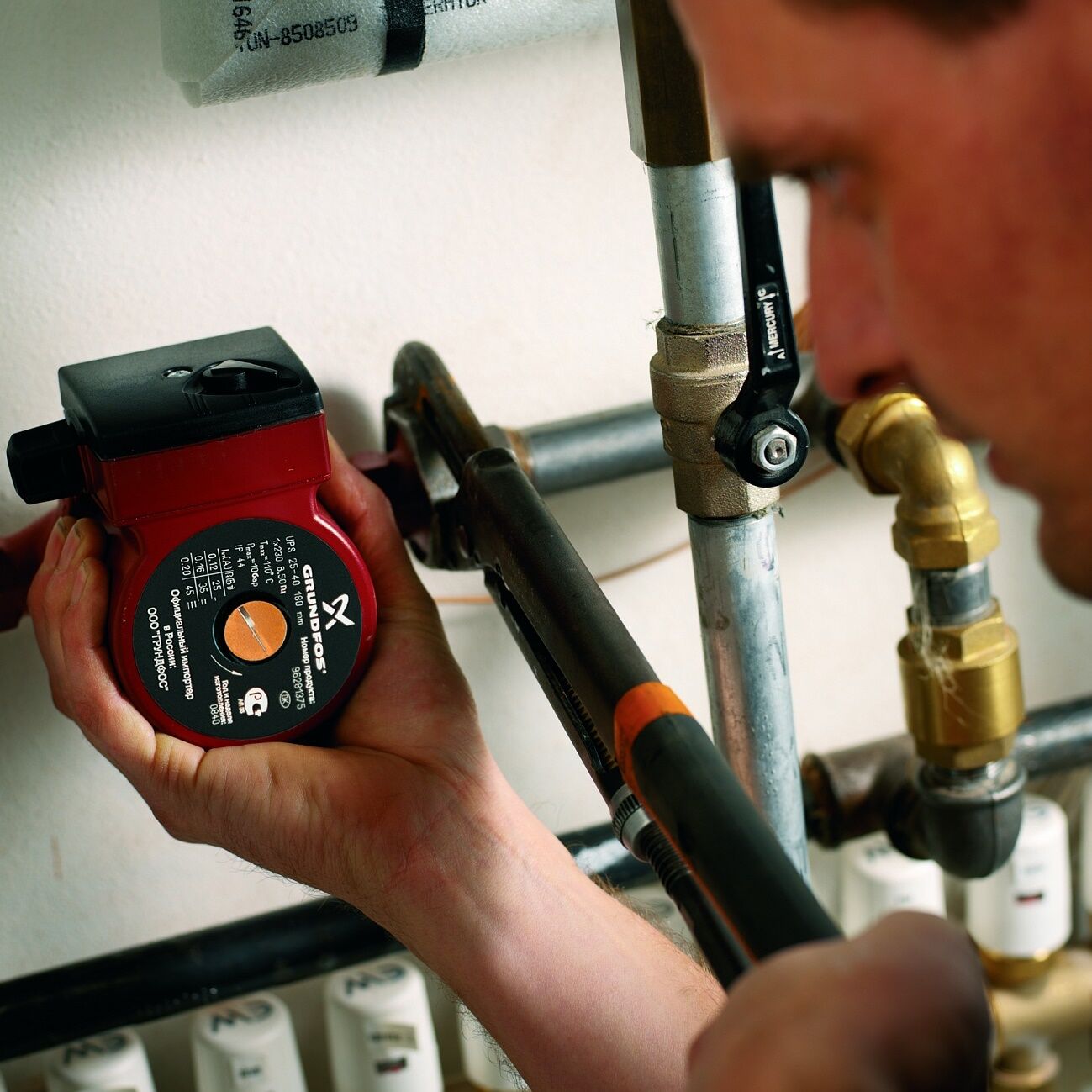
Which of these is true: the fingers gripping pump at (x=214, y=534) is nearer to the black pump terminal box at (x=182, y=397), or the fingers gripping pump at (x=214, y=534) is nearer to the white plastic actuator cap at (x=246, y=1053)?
the black pump terminal box at (x=182, y=397)

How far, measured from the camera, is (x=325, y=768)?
0.60 metres

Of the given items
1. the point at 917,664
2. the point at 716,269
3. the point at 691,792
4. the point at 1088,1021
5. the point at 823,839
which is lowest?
the point at 1088,1021

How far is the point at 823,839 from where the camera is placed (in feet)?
2.82

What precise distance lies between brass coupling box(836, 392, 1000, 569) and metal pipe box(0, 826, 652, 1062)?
262mm

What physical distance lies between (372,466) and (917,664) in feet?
1.05

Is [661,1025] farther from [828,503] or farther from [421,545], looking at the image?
[828,503]

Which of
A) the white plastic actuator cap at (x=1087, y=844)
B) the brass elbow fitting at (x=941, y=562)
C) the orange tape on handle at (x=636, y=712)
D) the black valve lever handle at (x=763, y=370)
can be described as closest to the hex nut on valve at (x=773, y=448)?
the black valve lever handle at (x=763, y=370)

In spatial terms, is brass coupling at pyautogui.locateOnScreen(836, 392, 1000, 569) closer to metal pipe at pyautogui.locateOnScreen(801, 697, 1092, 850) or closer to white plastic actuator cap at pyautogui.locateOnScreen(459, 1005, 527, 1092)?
metal pipe at pyautogui.locateOnScreen(801, 697, 1092, 850)

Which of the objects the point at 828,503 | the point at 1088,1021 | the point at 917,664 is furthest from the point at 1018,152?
the point at 1088,1021

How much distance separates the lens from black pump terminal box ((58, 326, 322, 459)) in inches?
21.6

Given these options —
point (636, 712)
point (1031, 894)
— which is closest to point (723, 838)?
point (636, 712)

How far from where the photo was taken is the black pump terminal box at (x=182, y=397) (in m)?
0.55

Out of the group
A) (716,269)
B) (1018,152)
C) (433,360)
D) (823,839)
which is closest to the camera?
(1018,152)

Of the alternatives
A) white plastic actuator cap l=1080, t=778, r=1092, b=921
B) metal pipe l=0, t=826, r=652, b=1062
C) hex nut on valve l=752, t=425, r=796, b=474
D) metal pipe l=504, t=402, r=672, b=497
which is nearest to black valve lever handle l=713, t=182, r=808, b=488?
hex nut on valve l=752, t=425, r=796, b=474
